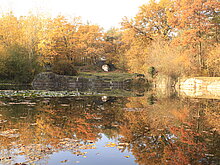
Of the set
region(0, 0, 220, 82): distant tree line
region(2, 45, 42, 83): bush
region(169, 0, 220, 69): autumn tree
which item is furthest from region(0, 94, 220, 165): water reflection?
region(2, 45, 42, 83): bush

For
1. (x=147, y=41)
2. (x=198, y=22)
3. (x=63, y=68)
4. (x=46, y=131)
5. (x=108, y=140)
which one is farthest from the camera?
(x=147, y=41)

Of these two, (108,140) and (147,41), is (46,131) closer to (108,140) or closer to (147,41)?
(108,140)

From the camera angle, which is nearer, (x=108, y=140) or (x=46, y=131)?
(x=108, y=140)

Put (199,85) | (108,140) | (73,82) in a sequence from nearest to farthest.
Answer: (108,140) → (199,85) → (73,82)

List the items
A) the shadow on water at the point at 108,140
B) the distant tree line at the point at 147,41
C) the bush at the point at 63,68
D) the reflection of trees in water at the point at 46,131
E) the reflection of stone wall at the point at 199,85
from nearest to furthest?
1. the shadow on water at the point at 108,140
2. the reflection of trees in water at the point at 46,131
3. the reflection of stone wall at the point at 199,85
4. the distant tree line at the point at 147,41
5. the bush at the point at 63,68

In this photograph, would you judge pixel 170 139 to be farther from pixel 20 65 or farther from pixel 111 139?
pixel 20 65

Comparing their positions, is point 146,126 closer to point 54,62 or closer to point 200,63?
point 200,63

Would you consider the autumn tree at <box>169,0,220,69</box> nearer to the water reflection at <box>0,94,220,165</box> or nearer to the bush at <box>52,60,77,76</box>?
the bush at <box>52,60,77,76</box>

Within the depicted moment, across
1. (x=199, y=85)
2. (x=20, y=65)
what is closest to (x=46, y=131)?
(x=199, y=85)

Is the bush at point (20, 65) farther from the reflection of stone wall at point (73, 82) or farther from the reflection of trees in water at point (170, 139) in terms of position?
the reflection of trees in water at point (170, 139)

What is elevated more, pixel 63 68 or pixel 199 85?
pixel 63 68

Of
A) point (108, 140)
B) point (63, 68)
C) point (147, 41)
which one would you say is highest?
point (147, 41)

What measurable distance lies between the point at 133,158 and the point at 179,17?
81.5 feet

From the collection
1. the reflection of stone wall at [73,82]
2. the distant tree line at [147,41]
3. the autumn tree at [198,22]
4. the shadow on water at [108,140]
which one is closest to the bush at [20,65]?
the distant tree line at [147,41]
